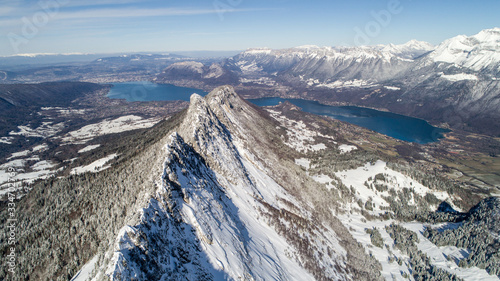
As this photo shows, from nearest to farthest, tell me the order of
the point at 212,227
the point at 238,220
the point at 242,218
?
the point at 212,227
the point at 238,220
the point at 242,218

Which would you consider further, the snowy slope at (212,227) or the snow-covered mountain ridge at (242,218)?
the snow-covered mountain ridge at (242,218)

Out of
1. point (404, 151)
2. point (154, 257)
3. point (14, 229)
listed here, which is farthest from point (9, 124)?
point (404, 151)

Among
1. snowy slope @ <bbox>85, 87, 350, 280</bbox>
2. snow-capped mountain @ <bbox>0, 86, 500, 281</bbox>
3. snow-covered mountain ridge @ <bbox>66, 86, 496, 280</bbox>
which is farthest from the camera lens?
snow-capped mountain @ <bbox>0, 86, 500, 281</bbox>

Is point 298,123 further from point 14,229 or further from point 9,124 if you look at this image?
point 9,124

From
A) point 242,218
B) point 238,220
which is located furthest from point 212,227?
point 242,218

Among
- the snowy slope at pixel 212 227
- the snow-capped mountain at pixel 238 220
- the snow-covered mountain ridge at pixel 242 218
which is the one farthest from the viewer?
the snow-capped mountain at pixel 238 220

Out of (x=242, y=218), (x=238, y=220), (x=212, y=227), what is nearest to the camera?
(x=212, y=227)

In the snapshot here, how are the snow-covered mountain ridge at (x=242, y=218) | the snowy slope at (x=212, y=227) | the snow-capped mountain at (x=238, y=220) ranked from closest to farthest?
the snowy slope at (x=212, y=227), the snow-covered mountain ridge at (x=242, y=218), the snow-capped mountain at (x=238, y=220)

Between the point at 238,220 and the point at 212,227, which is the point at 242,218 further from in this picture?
the point at 212,227

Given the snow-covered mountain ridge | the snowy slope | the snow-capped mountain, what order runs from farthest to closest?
the snow-capped mountain
the snow-covered mountain ridge
the snowy slope

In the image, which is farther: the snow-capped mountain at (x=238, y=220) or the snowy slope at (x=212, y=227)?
the snow-capped mountain at (x=238, y=220)

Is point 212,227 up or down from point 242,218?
up
